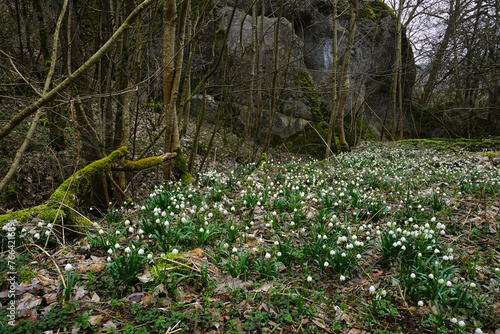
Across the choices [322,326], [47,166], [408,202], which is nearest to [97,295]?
[322,326]

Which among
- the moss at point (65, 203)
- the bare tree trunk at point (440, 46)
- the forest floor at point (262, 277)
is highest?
the bare tree trunk at point (440, 46)

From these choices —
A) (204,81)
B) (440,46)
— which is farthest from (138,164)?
(440,46)

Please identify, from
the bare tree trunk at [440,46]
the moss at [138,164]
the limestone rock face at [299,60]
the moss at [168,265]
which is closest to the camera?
the moss at [168,265]

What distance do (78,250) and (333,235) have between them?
10.2ft

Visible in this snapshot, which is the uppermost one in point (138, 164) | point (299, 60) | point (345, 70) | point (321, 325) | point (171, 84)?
point (299, 60)

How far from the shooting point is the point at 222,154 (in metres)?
10.9

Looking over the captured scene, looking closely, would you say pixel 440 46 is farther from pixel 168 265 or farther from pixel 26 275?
pixel 26 275

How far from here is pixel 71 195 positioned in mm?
3652

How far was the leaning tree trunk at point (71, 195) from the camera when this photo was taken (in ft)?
10.6

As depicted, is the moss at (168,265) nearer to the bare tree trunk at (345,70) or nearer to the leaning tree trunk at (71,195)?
the leaning tree trunk at (71,195)

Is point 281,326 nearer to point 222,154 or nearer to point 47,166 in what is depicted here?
point 47,166

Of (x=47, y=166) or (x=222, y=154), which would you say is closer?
(x=47, y=166)

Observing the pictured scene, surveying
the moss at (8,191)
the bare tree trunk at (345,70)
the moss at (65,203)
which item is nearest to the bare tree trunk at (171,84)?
the moss at (65,203)

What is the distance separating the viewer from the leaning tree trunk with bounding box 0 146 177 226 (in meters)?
3.22
